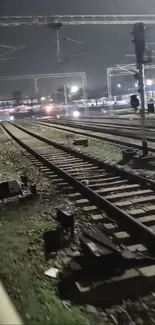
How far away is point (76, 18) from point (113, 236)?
3266 centimetres

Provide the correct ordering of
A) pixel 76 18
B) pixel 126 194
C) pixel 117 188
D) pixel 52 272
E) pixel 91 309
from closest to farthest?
pixel 91 309 < pixel 52 272 < pixel 126 194 < pixel 117 188 < pixel 76 18

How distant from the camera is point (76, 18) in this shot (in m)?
34.7

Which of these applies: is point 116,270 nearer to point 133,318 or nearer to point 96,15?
point 133,318

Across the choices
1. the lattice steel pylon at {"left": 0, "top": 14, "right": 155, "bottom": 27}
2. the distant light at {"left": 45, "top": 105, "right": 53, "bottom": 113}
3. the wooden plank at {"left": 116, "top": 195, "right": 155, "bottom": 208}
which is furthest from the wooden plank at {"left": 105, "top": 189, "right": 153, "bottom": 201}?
the distant light at {"left": 45, "top": 105, "right": 53, "bottom": 113}

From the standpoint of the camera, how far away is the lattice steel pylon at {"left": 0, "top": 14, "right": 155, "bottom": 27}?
32469 millimetres

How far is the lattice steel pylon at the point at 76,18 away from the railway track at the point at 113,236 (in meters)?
25.9

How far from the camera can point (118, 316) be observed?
10.8ft

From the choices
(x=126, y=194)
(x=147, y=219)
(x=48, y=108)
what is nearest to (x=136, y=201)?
(x=126, y=194)

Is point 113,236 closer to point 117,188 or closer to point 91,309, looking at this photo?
point 91,309

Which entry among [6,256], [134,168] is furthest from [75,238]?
[134,168]

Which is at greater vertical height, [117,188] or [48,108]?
[48,108]

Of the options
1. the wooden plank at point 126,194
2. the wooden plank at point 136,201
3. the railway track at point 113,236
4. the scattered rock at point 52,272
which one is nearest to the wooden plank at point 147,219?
the railway track at point 113,236

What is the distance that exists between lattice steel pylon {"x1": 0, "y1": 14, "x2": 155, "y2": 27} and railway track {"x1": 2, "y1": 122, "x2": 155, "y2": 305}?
2588 centimetres

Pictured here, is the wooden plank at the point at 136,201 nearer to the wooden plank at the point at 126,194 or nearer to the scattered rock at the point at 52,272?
the wooden plank at the point at 126,194
